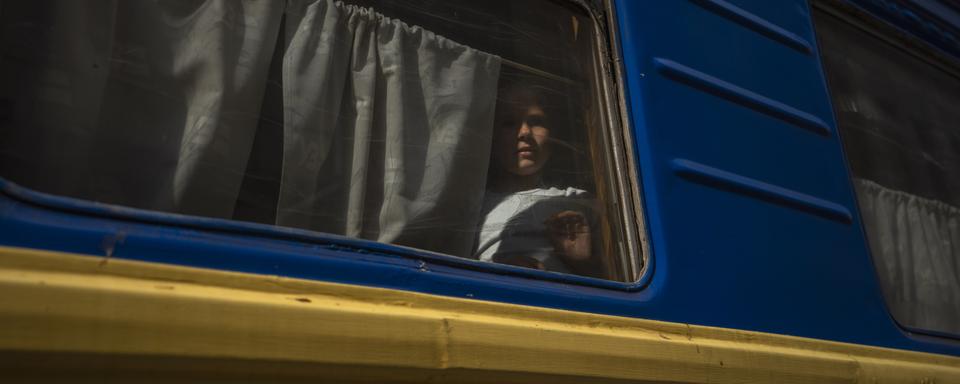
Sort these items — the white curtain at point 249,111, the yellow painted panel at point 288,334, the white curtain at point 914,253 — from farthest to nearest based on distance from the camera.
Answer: the white curtain at point 914,253, the white curtain at point 249,111, the yellow painted panel at point 288,334

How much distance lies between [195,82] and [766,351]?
1.00m

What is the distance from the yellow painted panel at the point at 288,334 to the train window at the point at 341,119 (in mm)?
154

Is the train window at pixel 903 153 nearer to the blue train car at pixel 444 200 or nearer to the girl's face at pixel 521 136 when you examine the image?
the blue train car at pixel 444 200

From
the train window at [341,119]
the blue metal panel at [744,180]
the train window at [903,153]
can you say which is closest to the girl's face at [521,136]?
the train window at [341,119]

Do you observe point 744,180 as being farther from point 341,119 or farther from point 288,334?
point 288,334

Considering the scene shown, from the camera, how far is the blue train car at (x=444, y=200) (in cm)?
85

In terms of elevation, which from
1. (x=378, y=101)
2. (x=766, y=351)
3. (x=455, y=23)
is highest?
(x=455, y=23)

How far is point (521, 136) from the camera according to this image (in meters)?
1.39

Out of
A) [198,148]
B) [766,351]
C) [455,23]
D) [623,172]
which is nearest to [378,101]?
[455,23]

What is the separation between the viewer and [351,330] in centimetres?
93

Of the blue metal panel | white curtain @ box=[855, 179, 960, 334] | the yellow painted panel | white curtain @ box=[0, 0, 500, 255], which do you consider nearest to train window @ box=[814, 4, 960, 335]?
white curtain @ box=[855, 179, 960, 334]

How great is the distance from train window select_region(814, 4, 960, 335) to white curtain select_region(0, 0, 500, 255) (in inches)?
43.1

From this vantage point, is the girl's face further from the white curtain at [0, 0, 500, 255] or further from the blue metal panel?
the blue metal panel

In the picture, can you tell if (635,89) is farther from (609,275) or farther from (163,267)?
(163,267)
